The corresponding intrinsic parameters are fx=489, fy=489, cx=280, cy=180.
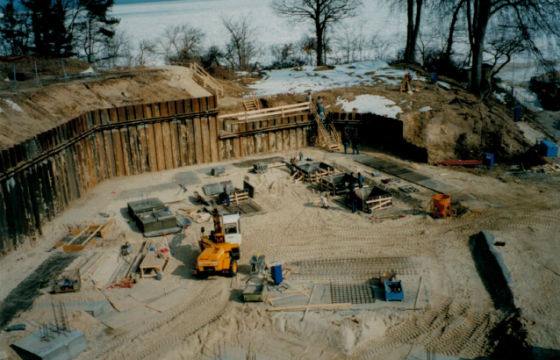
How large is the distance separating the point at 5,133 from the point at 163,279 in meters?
10.3

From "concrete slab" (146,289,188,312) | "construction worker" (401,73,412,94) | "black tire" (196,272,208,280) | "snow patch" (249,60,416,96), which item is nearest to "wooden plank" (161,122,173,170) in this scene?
"snow patch" (249,60,416,96)

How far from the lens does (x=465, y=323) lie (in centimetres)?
1461

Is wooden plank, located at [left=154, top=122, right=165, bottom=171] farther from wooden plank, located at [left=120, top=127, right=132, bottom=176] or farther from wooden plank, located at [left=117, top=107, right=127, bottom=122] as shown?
wooden plank, located at [left=117, top=107, right=127, bottom=122]

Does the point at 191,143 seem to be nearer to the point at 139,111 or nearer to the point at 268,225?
the point at 139,111

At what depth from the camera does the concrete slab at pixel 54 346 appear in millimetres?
12969

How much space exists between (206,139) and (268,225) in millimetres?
10230

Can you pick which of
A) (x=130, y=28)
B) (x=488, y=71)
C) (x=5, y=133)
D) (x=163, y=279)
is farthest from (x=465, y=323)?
(x=130, y=28)

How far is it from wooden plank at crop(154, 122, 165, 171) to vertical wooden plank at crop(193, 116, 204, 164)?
6.74 feet

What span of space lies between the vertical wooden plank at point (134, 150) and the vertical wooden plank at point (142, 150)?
0.17 m

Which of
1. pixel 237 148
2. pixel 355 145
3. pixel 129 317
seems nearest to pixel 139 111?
pixel 237 148

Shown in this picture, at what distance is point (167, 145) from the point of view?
1142 inches

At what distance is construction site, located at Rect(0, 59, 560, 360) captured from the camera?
14.4 m

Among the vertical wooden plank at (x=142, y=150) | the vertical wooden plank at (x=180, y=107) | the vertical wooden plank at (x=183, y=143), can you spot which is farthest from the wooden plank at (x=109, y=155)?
the vertical wooden plank at (x=180, y=107)

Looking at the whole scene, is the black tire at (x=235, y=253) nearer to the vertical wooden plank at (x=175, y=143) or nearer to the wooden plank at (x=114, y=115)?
the vertical wooden plank at (x=175, y=143)
